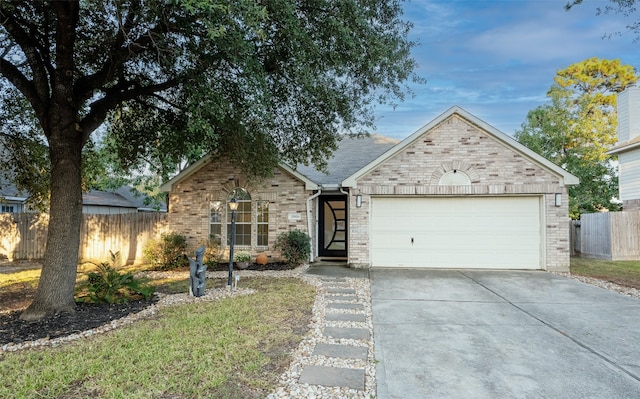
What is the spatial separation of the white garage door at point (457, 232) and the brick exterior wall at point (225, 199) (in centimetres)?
264

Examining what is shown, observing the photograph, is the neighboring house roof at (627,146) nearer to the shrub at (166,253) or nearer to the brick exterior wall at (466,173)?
the brick exterior wall at (466,173)

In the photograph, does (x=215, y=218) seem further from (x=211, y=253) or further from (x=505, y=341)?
(x=505, y=341)

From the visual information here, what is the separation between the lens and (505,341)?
4.70 meters

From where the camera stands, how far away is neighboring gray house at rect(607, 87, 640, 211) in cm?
1539

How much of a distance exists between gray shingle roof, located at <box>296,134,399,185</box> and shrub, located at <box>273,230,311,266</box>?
2.02 m

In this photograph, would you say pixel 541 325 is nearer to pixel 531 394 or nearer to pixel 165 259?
pixel 531 394

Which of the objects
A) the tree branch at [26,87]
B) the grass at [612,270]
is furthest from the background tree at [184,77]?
the grass at [612,270]

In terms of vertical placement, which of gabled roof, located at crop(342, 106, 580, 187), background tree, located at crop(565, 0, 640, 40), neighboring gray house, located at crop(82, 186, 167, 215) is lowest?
neighboring gray house, located at crop(82, 186, 167, 215)

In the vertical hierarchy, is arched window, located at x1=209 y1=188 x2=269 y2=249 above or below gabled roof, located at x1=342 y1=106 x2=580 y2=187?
below

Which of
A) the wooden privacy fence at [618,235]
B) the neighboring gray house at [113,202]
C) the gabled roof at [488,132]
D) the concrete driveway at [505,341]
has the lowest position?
the concrete driveway at [505,341]

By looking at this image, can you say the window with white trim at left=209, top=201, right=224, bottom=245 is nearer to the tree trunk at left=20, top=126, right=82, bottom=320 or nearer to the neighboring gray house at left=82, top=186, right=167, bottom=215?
the tree trunk at left=20, top=126, right=82, bottom=320

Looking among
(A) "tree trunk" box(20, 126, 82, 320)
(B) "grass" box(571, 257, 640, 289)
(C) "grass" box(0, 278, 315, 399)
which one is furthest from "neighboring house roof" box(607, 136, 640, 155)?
(A) "tree trunk" box(20, 126, 82, 320)

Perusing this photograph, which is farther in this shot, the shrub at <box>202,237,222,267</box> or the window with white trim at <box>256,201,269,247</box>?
the window with white trim at <box>256,201,269,247</box>

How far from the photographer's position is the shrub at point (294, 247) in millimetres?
11219
